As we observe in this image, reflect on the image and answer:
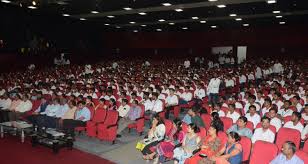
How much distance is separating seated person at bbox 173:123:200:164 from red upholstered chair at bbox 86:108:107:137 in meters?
3.13

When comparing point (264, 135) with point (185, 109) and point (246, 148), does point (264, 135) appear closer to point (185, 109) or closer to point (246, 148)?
point (246, 148)

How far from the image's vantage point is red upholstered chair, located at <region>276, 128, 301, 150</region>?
6285 mm

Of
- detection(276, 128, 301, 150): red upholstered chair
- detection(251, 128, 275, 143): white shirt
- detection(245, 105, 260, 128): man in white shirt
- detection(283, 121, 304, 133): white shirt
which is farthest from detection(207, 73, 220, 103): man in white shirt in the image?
Result: detection(276, 128, 301, 150): red upholstered chair

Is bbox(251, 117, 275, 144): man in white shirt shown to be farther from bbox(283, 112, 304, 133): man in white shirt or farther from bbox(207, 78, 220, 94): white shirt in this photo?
bbox(207, 78, 220, 94): white shirt

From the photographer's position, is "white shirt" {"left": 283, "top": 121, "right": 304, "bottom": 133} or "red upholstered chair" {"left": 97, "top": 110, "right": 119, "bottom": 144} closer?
"white shirt" {"left": 283, "top": 121, "right": 304, "bottom": 133}

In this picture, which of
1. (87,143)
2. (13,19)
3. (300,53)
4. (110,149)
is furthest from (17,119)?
(300,53)

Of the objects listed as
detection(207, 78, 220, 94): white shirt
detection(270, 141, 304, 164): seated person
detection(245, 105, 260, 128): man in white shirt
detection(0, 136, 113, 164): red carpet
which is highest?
detection(207, 78, 220, 94): white shirt

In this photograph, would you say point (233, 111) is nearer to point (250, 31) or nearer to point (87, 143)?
point (87, 143)

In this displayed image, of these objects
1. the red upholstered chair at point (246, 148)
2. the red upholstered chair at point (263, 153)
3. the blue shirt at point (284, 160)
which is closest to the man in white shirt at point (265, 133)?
the red upholstered chair at point (246, 148)

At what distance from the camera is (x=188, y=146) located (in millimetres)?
6473

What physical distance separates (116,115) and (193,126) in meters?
2.96

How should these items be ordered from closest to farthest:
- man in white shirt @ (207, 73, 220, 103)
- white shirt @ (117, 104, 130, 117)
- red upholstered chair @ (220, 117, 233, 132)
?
red upholstered chair @ (220, 117, 233, 132), white shirt @ (117, 104, 130, 117), man in white shirt @ (207, 73, 220, 103)

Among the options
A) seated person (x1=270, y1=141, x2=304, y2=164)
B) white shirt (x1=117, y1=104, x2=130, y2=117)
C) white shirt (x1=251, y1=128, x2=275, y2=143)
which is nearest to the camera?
seated person (x1=270, y1=141, x2=304, y2=164)

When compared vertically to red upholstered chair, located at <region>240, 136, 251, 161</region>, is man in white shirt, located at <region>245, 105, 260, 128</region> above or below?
above
